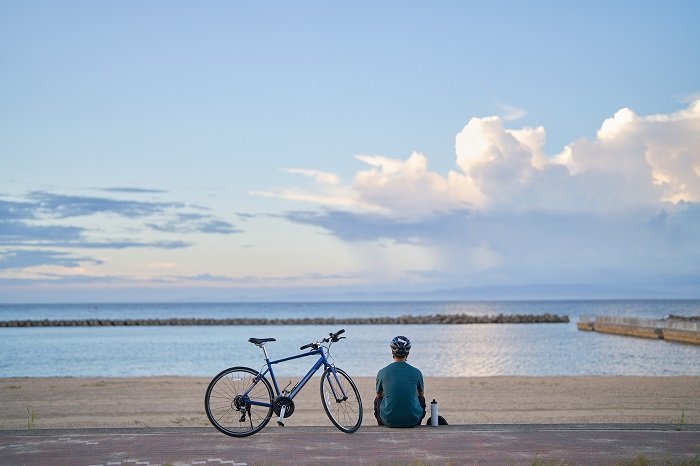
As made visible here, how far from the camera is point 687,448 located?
9258 mm

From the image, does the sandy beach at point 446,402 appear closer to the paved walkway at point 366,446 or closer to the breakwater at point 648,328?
the paved walkway at point 366,446

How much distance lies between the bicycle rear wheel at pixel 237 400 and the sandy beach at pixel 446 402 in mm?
5867

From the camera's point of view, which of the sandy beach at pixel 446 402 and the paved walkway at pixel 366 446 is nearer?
the paved walkway at pixel 366 446

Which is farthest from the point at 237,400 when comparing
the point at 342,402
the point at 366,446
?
the point at 366,446

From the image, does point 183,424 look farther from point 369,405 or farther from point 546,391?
point 546,391

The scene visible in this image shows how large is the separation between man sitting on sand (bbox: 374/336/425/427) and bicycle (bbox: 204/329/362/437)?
0.50m

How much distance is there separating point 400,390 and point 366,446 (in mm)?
1211

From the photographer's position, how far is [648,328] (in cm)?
6250

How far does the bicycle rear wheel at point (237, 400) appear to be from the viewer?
9.95 m

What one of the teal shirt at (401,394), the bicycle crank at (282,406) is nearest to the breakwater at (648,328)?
the teal shirt at (401,394)

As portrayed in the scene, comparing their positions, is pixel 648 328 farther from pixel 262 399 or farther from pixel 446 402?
pixel 262 399

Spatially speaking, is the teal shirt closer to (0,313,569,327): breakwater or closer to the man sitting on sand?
the man sitting on sand

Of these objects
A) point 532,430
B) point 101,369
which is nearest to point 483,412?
point 532,430

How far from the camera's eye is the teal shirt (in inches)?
404
